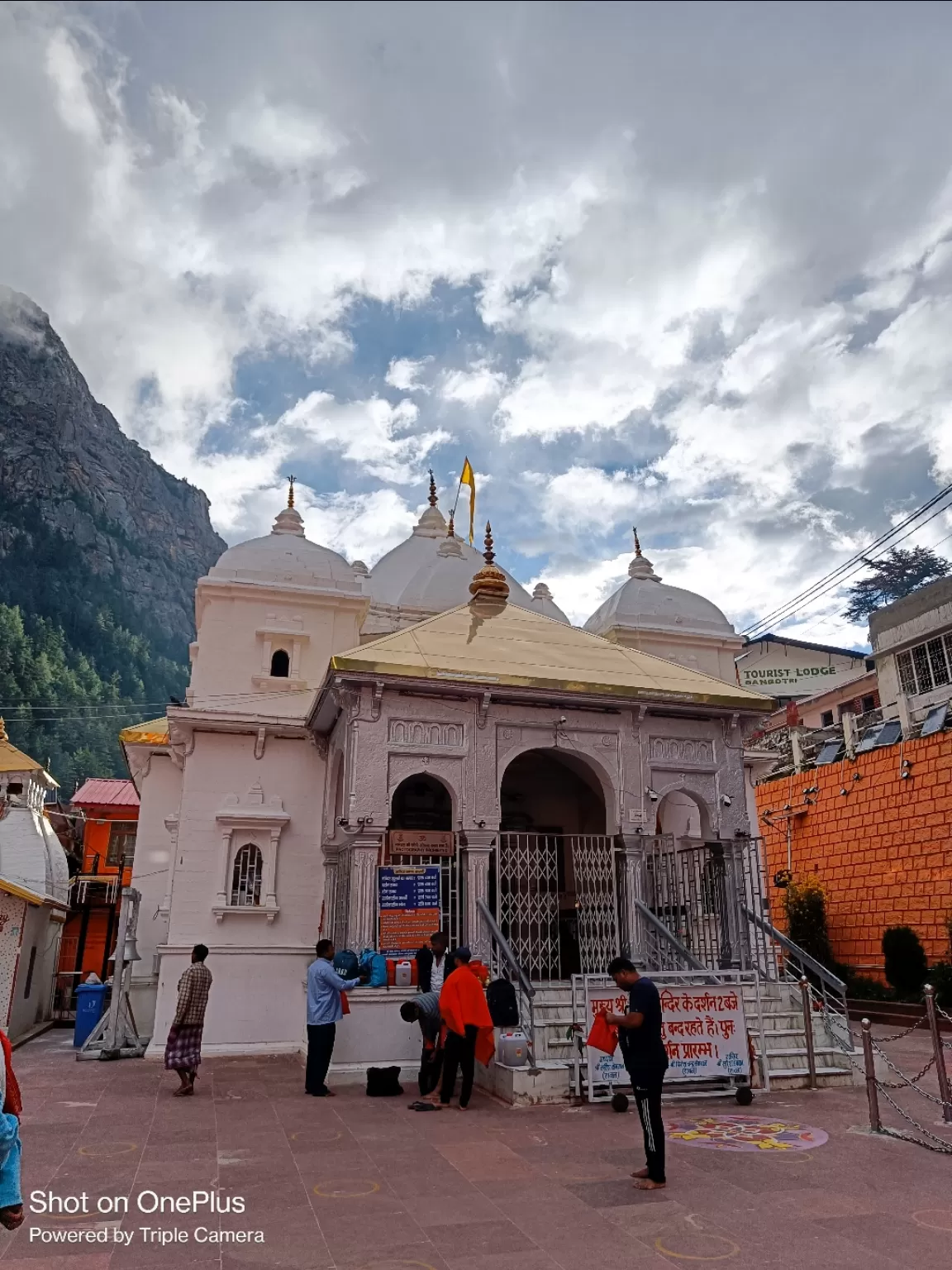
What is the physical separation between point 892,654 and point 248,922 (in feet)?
49.6

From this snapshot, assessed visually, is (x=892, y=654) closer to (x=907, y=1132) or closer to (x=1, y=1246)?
(x=907, y=1132)

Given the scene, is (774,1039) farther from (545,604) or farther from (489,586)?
(545,604)

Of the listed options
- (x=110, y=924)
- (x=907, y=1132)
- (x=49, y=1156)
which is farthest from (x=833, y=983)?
(x=110, y=924)

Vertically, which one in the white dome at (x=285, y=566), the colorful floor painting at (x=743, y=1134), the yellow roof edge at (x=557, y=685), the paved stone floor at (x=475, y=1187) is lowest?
the paved stone floor at (x=475, y=1187)

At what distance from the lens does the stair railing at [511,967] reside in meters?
8.33

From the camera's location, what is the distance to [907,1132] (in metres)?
6.54

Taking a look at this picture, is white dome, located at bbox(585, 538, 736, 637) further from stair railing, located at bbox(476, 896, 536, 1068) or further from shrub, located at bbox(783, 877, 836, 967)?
stair railing, located at bbox(476, 896, 536, 1068)

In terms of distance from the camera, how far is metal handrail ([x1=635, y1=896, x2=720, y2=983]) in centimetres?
976

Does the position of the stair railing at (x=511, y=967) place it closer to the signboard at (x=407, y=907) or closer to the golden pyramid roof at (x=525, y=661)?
the signboard at (x=407, y=907)

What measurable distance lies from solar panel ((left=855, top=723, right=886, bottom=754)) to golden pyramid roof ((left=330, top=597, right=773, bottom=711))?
7513mm

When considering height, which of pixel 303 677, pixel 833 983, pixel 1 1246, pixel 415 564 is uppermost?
pixel 415 564

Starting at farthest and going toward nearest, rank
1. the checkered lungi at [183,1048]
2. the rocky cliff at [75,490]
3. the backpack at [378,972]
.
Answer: the rocky cliff at [75,490]
the backpack at [378,972]
the checkered lungi at [183,1048]

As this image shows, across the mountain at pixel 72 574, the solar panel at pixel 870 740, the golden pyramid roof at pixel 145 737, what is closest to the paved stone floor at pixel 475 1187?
the golden pyramid roof at pixel 145 737

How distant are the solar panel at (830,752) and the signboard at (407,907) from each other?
12.7m
